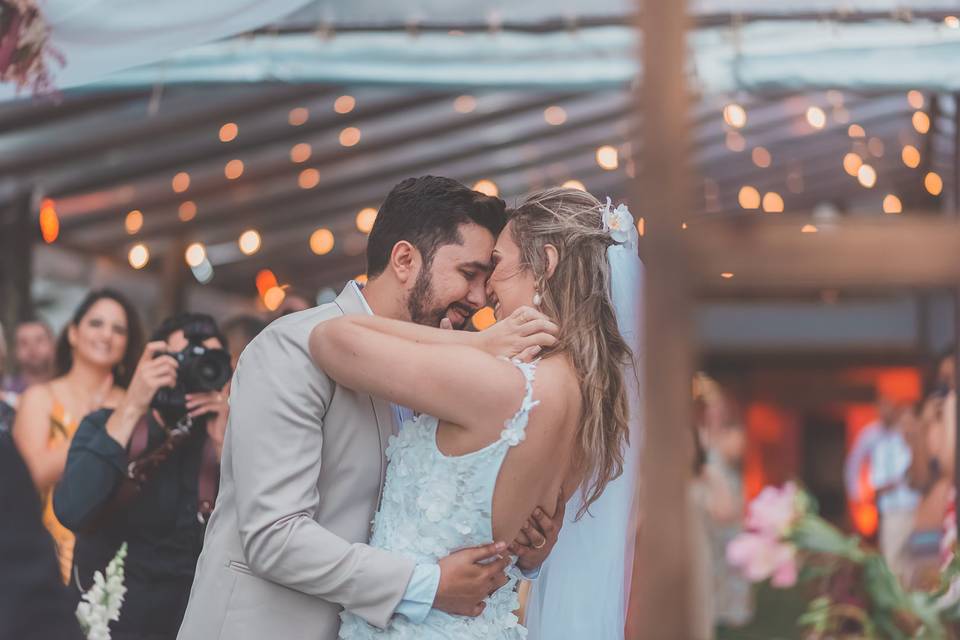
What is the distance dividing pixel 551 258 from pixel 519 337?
24cm

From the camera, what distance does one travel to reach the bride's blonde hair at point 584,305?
2.12 meters

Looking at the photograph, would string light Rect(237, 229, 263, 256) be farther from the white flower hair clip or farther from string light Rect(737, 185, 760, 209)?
the white flower hair clip

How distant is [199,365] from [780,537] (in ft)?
5.34

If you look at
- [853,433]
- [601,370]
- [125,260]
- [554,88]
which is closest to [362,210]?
[125,260]

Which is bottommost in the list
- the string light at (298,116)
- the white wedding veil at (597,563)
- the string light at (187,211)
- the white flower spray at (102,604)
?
the white flower spray at (102,604)

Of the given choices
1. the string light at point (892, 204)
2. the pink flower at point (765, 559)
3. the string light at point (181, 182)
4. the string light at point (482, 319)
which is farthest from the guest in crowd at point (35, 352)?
the string light at point (892, 204)

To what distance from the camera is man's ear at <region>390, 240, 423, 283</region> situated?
2.21 meters

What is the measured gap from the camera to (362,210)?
7.81m

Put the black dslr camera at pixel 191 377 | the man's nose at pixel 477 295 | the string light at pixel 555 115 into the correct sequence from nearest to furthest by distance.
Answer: the man's nose at pixel 477 295
the black dslr camera at pixel 191 377
the string light at pixel 555 115

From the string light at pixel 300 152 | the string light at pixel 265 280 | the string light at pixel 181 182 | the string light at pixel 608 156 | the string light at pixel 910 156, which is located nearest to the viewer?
the string light at pixel 300 152

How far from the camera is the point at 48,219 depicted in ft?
23.3

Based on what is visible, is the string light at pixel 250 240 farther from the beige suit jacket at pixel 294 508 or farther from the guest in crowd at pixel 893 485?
the beige suit jacket at pixel 294 508

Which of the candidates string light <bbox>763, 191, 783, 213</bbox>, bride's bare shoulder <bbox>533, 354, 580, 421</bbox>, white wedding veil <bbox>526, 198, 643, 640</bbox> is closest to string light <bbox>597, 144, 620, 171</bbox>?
string light <bbox>763, 191, 783, 213</bbox>

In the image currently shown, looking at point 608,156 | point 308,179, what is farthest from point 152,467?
point 608,156
